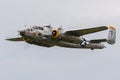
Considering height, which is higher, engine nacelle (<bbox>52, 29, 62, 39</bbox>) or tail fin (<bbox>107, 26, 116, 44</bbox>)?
engine nacelle (<bbox>52, 29, 62, 39</bbox>)

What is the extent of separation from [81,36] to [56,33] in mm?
4561

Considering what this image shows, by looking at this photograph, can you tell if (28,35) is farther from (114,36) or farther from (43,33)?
(114,36)

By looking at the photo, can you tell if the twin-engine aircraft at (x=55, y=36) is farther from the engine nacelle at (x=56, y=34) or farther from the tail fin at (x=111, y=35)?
the tail fin at (x=111, y=35)

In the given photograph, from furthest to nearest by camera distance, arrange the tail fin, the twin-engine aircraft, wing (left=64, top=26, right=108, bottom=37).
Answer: the tail fin < wing (left=64, top=26, right=108, bottom=37) < the twin-engine aircraft

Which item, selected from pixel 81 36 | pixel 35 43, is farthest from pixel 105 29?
pixel 35 43

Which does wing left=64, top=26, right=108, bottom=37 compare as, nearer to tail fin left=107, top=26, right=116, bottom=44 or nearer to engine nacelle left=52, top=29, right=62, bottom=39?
engine nacelle left=52, top=29, right=62, bottom=39

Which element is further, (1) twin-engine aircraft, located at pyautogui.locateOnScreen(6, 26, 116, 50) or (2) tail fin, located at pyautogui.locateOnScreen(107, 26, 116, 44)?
(2) tail fin, located at pyautogui.locateOnScreen(107, 26, 116, 44)

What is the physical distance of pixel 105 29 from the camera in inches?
3848

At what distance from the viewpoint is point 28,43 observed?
328ft

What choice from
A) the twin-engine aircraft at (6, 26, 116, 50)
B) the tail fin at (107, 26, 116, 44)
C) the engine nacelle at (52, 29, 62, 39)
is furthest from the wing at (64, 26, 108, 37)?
the tail fin at (107, 26, 116, 44)

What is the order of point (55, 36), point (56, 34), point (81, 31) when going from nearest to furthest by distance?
point (55, 36), point (56, 34), point (81, 31)

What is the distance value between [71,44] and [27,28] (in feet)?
23.7

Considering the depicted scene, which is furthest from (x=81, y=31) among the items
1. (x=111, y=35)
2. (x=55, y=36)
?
(x=111, y=35)

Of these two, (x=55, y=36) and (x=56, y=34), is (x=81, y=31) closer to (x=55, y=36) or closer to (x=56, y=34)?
(x=56, y=34)
